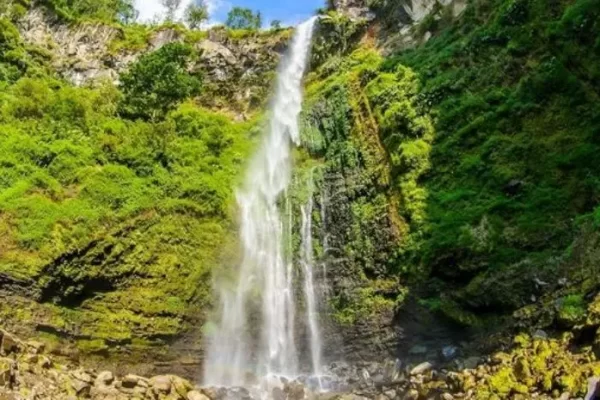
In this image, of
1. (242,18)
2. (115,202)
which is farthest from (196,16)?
(115,202)

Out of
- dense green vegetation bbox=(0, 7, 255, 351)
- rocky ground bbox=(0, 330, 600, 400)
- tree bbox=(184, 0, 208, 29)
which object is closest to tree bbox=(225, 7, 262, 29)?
tree bbox=(184, 0, 208, 29)

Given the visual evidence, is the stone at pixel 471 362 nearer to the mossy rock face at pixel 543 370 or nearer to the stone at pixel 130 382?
the mossy rock face at pixel 543 370

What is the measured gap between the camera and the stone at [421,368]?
50.5ft

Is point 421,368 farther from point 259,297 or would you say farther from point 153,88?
point 153,88

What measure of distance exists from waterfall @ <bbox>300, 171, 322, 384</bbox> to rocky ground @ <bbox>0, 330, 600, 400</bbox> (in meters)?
0.94

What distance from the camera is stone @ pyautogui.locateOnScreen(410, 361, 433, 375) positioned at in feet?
50.5

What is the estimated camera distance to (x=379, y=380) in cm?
1702

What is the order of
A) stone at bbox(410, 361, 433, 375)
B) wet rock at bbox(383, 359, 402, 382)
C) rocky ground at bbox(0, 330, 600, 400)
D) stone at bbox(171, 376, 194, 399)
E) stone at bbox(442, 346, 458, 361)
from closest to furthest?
rocky ground at bbox(0, 330, 600, 400) < stone at bbox(410, 361, 433, 375) < stone at bbox(171, 376, 194, 399) < stone at bbox(442, 346, 458, 361) < wet rock at bbox(383, 359, 402, 382)

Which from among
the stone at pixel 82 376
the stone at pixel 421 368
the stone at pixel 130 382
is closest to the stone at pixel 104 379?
the stone at pixel 82 376

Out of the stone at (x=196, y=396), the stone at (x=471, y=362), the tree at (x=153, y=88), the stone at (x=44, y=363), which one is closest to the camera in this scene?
the stone at (x=471, y=362)

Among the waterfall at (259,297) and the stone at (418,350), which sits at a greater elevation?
the waterfall at (259,297)

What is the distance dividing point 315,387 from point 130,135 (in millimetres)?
15048

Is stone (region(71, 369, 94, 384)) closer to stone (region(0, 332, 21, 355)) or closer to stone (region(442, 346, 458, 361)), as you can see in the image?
stone (region(0, 332, 21, 355))

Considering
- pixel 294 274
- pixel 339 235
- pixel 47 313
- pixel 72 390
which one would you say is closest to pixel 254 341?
pixel 294 274
